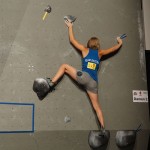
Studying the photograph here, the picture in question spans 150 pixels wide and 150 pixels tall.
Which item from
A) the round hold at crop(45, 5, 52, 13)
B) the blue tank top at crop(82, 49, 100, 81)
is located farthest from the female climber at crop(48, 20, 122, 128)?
the round hold at crop(45, 5, 52, 13)

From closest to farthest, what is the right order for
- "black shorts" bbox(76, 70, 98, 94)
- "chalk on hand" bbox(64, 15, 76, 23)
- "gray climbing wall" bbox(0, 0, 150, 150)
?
"gray climbing wall" bbox(0, 0, 150, 150) → "black shorts" bbox(76, 70, 98, 94) → "chalk on hand" bbox(64, 15, 76, 23)

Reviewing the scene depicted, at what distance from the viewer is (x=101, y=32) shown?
7.54 ft

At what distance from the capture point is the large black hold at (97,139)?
2.08 meters

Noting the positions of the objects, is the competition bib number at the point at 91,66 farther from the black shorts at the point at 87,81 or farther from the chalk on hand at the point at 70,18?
the chalk on hand at the point at 70,18

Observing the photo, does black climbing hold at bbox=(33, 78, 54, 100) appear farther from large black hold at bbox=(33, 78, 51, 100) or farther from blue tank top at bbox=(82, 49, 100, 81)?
blue tank top at bbox=(82, 49, 100, 81)

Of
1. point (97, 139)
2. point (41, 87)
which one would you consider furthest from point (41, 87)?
point (97, 139)

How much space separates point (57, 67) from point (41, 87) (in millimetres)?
211

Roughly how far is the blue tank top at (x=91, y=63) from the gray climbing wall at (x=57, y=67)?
0.07m

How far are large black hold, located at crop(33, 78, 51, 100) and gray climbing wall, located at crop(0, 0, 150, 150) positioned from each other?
0.03m

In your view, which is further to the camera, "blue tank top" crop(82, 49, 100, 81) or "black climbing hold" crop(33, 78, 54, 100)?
"blue tank top" crop(82, 49, 100, 81)

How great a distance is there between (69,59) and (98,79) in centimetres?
27

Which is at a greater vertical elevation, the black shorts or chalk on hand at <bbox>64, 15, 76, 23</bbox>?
chalk on hand at <bbox>64, 15, 76, 23</bbox>

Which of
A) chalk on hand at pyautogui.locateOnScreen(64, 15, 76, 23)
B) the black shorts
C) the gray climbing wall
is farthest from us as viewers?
chalk on hand at pyautogui.locateOnScreen(64, 15, 76, 23)

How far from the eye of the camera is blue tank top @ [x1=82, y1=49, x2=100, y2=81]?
83.2 inches
